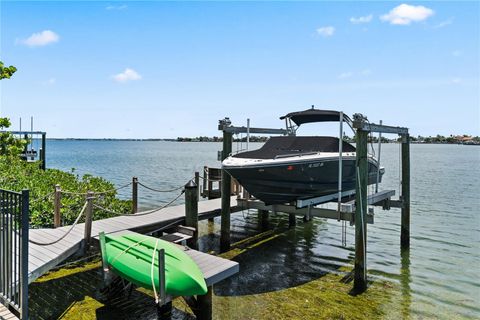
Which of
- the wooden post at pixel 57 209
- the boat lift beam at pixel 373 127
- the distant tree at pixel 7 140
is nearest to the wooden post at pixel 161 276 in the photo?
the wooden post at pixel 57 209

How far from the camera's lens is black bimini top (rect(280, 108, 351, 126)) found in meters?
A: 11.7

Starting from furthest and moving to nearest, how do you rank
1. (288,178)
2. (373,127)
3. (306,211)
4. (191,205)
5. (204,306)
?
(306,211) < (288,178) < (191,205) < (373,127) < (204,306)

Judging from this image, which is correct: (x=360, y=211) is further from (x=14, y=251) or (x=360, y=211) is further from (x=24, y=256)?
(x=14, y=251)

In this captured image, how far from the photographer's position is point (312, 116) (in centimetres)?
1240

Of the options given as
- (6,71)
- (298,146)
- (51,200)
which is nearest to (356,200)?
(298,146)

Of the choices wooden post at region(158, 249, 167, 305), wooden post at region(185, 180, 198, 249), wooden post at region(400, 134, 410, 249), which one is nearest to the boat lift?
wooden post at region(400, 134, 410, 249)

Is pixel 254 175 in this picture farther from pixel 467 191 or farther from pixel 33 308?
pixel 467 191

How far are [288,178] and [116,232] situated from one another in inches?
172

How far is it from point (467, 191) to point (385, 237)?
1601 centimetres

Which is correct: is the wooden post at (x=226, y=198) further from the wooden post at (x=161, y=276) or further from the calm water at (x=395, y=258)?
the wooden post at (x=161, y=276)

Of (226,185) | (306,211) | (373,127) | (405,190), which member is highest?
(373,127)

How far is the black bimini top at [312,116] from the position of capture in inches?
460

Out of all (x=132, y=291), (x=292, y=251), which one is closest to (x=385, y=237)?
(x=292, y=251)

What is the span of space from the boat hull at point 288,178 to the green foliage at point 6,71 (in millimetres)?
5892
